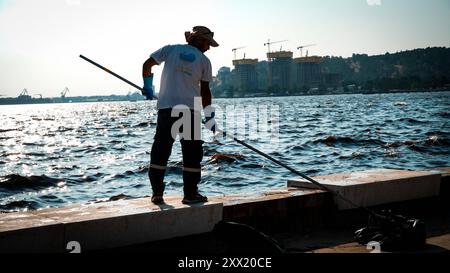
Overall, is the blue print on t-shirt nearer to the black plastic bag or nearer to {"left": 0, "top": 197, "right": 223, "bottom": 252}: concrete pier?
{"left": 0, "top": 197, "right": 223, "bottom": 252}: concrete pier

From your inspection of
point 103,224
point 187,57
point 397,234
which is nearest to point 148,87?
point 187,57

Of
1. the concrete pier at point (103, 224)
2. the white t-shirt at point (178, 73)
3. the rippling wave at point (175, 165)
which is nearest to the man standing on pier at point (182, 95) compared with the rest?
the white t-shirt at point (178, 73)

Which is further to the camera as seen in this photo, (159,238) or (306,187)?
(306,187)

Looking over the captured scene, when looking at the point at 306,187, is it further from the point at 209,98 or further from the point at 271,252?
the point at 271,252

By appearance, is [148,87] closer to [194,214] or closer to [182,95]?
[182,95]

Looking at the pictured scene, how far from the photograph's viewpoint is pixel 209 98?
639cm

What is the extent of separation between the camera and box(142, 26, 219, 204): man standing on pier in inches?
237

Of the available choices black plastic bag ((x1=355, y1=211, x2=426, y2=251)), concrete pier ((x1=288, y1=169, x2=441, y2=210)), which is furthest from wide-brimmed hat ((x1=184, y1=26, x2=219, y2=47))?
black plastic bag ((x1=355, y1=211, x2=426, y2=251))

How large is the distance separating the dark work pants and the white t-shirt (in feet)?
0.46

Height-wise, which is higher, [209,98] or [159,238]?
[209,98]

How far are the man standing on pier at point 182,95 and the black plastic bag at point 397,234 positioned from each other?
1.80 meters

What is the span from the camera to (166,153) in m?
6.08
